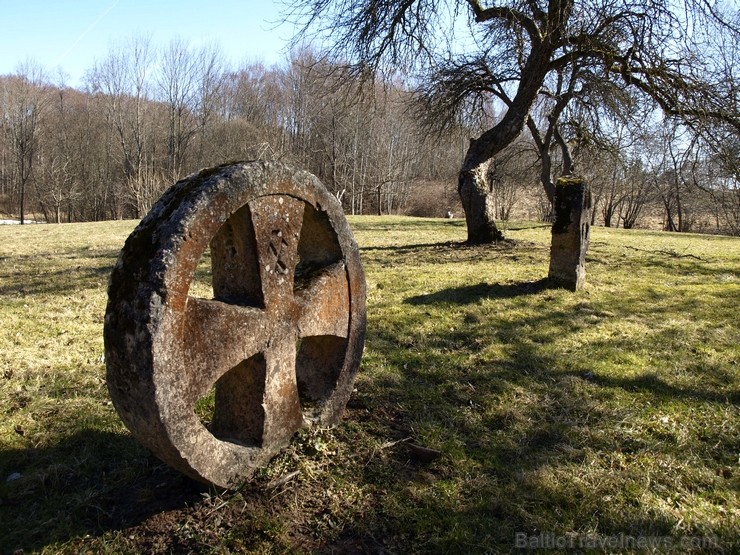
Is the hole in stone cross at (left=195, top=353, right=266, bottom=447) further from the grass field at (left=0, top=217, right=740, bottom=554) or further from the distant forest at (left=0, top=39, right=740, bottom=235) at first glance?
the distant forest at (left=0, top=39, right=740, bottom=235)

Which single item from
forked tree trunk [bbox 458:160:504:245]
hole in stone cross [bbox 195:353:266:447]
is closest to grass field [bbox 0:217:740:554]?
hole in stone cross [bbox 195:353:266:447]

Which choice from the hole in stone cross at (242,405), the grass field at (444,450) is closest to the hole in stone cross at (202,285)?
the grass field at (444,450)

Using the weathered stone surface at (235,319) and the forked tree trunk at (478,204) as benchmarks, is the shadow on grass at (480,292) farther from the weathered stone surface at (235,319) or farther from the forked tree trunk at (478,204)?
the forked tree trunk at (478,204)

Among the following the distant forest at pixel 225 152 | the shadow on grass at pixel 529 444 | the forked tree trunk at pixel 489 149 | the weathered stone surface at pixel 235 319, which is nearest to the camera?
the weathered stone surface at pixel 235 319

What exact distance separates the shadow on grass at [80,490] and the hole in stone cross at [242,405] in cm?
32

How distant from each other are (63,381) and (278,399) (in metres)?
2.41

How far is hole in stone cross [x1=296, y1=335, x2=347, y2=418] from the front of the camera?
335 cm

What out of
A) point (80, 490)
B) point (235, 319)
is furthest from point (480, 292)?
point (80, 490)

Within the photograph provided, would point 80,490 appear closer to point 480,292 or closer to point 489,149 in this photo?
point 480,292

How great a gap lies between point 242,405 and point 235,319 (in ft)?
1.98

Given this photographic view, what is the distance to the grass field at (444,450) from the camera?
2.45m

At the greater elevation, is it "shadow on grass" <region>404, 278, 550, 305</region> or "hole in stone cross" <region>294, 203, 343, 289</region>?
"hole in stone cross" <region>294, 203, 343, 289</region>

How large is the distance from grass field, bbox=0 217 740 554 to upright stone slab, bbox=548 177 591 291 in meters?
1.00

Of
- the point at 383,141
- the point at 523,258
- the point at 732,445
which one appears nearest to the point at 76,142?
the point at 383,141
